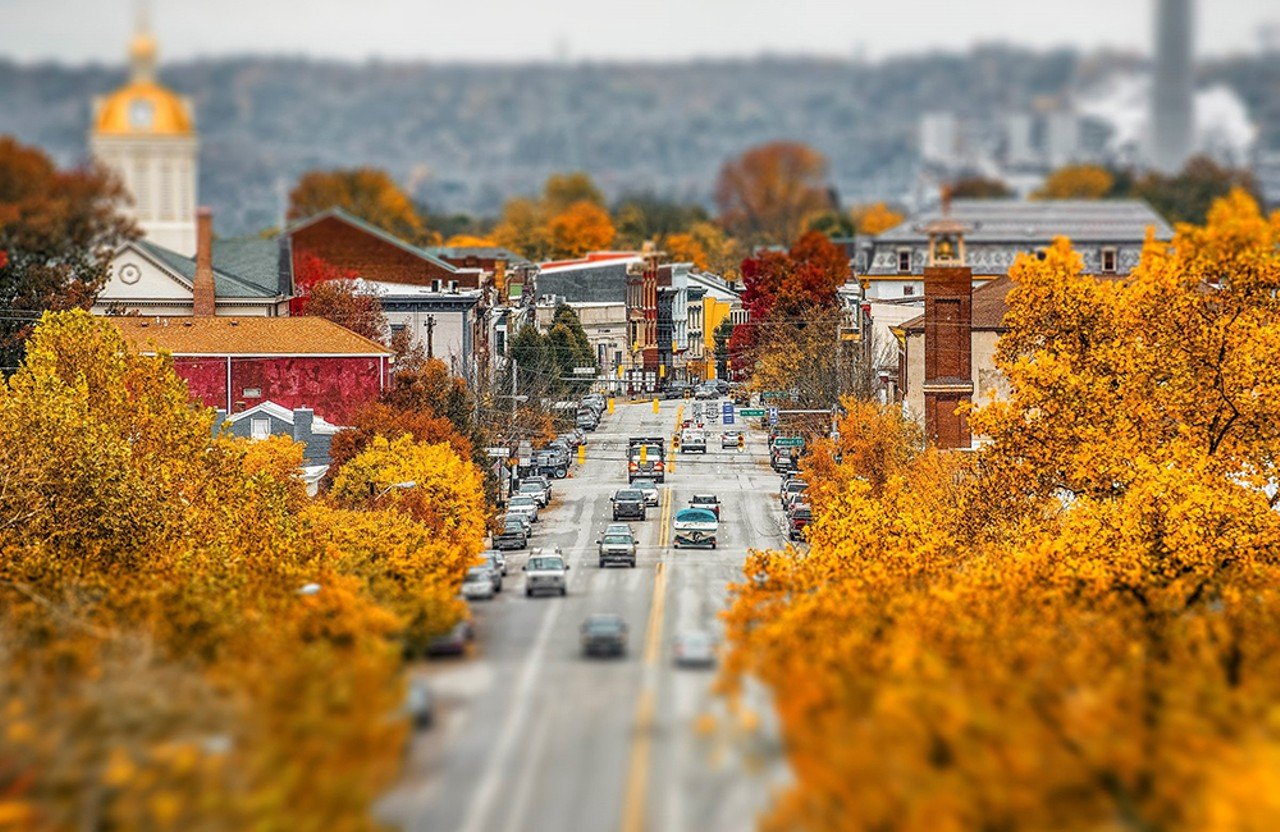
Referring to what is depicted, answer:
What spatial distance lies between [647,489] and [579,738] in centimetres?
5402

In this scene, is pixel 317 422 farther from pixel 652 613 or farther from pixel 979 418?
pixel 652 613

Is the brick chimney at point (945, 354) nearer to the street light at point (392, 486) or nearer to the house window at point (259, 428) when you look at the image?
the street light at point (392, 486)

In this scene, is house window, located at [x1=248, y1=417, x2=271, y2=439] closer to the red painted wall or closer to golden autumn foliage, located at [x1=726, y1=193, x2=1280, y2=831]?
the red painted wall

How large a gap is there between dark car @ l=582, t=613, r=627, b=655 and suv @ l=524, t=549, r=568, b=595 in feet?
47.4

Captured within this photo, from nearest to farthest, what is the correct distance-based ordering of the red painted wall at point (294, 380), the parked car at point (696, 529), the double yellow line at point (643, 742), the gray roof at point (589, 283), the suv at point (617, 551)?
the double yellow line at point (643, 742)
the suv at point (617, 551)
the parked car at point (696, 529)
the red painted wall at point (294, 380)
the gray roof at point (589, 283)

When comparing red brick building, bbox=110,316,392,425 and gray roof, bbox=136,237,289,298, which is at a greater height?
gray roof, bbox=136,237,289,298

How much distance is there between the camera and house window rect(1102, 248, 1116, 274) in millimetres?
162200

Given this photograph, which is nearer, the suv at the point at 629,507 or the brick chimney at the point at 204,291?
the suv at the point at 629,507

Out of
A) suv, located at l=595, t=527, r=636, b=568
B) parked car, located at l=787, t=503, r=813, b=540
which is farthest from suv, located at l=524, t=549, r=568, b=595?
parked car, located at l=787, t=503, r=813, b=540

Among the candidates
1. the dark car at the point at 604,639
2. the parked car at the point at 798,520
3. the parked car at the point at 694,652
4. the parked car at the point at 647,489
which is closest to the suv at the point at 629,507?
the parked car at the point at 647,489

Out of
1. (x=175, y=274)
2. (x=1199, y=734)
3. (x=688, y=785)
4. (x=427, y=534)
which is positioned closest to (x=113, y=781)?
(x=688, y=785)

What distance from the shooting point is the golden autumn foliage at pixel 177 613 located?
31.3 m

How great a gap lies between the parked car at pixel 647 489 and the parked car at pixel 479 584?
25109 millimetres

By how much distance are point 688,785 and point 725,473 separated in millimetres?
67512
